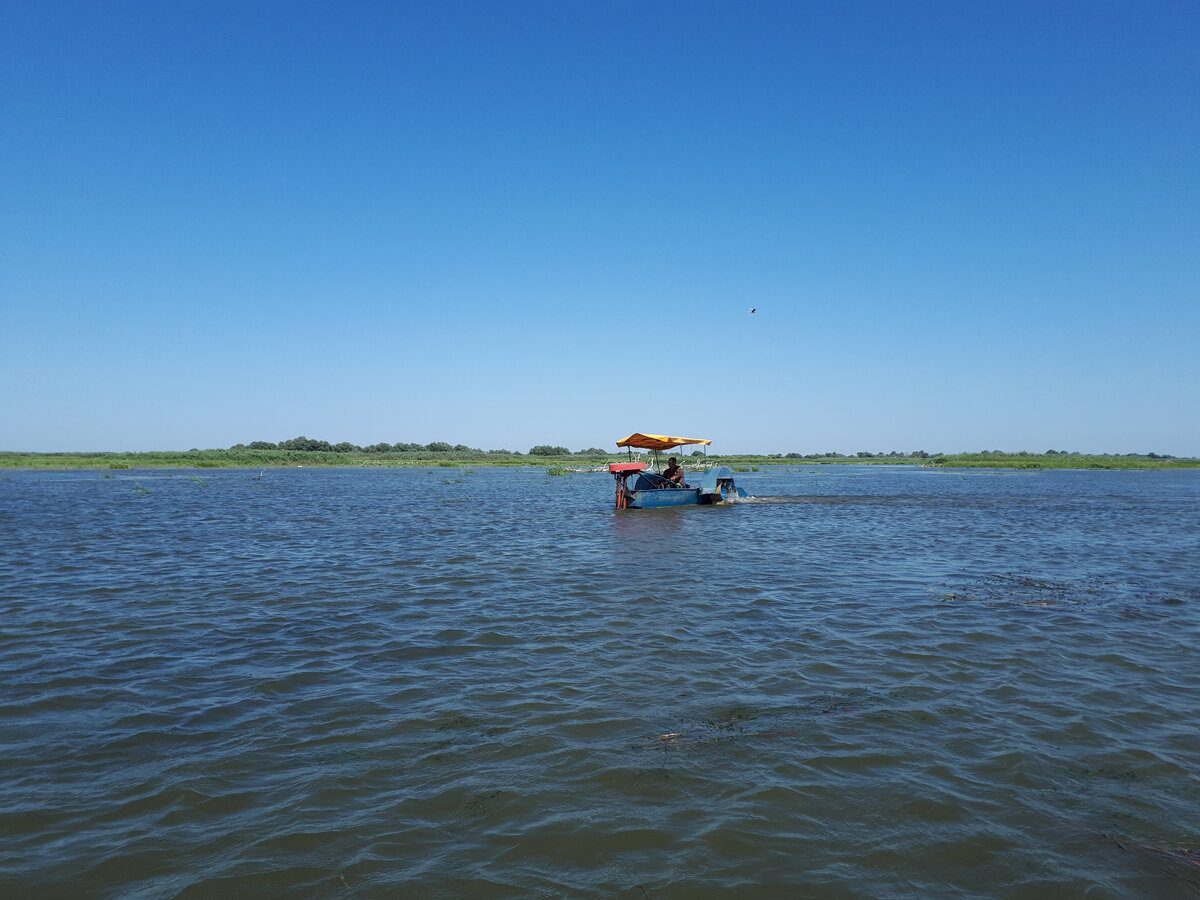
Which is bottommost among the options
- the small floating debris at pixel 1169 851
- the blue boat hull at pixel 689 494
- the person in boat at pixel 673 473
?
the small floating debris at pixel 1169 851

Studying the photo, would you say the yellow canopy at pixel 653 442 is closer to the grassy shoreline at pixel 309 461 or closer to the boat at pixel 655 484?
the boat at pixel 655 484

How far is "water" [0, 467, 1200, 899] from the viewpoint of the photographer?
14.3 ft

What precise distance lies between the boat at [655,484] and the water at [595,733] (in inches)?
681

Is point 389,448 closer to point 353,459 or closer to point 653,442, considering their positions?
point 353,459

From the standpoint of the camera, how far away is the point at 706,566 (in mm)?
16547

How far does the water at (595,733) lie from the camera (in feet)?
14.3

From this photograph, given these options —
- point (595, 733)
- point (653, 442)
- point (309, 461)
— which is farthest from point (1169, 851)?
point (309, 461)

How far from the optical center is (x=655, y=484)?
3416 centimetres

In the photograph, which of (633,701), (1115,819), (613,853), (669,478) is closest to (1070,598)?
(1115,819)

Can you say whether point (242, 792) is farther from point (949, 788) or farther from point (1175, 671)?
point (1175, 671)

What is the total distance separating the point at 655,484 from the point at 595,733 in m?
28.0

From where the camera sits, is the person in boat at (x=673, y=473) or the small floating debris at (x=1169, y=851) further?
the person in boat at (x=673, y=473)

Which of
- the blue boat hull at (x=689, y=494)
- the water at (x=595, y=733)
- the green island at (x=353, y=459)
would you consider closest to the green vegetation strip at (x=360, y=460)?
the green island at (x=353, y=459)

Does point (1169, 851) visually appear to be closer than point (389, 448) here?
Yes
